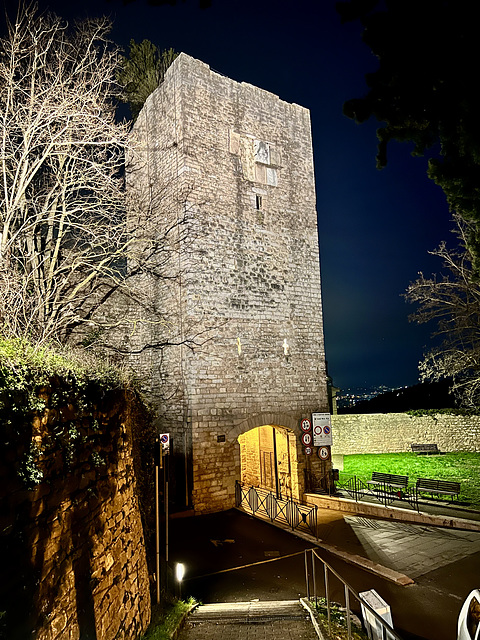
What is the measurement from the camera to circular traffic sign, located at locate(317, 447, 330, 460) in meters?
13.5

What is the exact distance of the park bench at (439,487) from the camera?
11.3 meters

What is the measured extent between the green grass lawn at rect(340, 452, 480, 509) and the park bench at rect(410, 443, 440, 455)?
430 millimetres

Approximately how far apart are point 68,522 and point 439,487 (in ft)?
37.5

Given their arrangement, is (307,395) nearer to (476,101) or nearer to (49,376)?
(476,101)

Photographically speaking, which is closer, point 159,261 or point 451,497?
point 451,497

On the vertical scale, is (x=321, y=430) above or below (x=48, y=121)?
below

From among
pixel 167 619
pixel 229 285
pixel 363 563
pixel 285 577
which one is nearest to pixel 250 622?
pixel 167 619

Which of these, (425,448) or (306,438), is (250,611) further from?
(425,448)

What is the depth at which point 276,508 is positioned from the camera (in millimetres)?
11602

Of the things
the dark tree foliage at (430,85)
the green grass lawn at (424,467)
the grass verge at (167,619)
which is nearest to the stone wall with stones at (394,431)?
the green grass lawn at (424,467)

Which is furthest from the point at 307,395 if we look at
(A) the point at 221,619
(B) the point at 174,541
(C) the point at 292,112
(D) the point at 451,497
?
(C) the point at 292,112

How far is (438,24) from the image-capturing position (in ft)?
14.8

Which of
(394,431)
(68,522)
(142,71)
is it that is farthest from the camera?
(394,431)

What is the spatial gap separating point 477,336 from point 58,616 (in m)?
13.8
